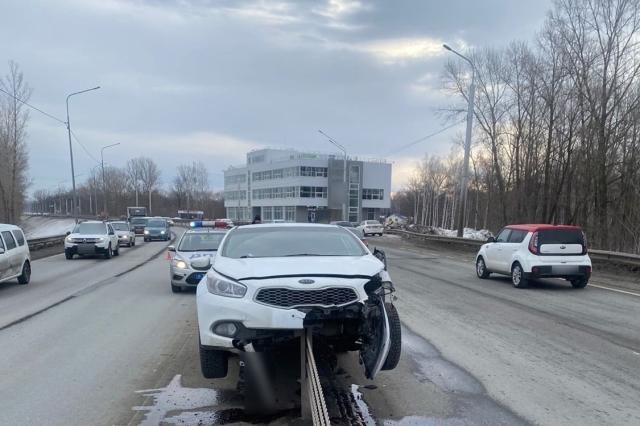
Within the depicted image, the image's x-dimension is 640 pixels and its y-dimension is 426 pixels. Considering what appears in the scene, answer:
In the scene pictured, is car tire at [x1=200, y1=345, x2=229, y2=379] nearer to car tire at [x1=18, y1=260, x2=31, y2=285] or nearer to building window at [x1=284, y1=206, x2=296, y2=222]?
car tire at [x1=18, y1=260, x2=31, y2=285]

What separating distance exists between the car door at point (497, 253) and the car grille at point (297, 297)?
1109 centimetres

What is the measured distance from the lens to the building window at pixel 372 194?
350ft

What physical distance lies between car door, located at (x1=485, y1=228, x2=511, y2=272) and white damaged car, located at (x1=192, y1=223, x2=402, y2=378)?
34.5 feet

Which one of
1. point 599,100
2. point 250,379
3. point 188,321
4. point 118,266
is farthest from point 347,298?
point 599,100

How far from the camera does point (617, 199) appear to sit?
99.1 ft

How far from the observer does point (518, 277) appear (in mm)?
13945

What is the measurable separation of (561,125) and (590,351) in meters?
30.4

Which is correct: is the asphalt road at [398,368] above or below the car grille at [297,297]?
below

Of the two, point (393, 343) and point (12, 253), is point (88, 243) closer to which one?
point (12, 253)

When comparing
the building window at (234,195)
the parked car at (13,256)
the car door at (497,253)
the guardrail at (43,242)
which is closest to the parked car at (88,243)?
the guardrail at (43,242)

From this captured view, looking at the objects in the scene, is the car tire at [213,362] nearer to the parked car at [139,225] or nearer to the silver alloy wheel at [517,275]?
the silver alloy wheel at [517,275]

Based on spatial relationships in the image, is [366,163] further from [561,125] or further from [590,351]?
[590,351]

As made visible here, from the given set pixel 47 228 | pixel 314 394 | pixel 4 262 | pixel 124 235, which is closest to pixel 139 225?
pixel 124 235

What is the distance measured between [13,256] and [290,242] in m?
11.0
